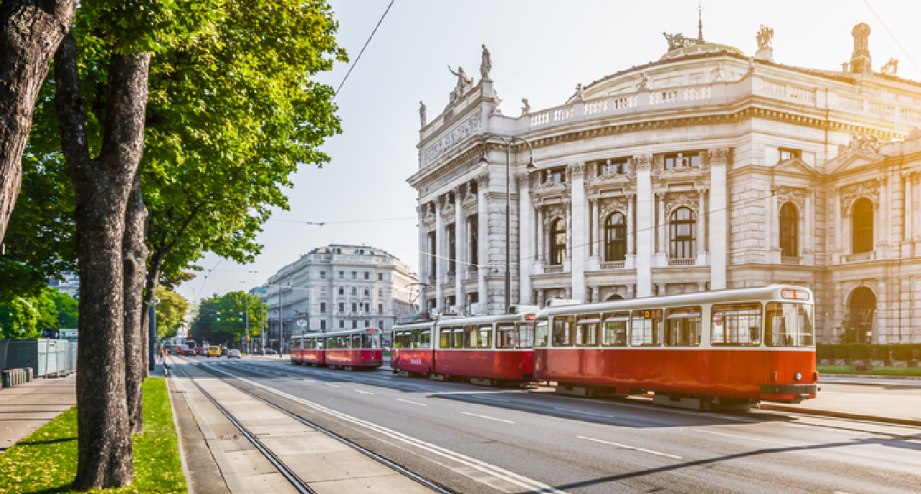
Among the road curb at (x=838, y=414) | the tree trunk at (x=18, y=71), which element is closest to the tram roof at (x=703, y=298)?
the road curb at (x=838, y=414)

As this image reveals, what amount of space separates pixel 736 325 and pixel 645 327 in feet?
11.7

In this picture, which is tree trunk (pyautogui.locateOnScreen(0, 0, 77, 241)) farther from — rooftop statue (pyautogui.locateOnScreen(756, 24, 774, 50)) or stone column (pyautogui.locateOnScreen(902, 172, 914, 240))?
rooftop statue (pyautogui.locateOnScreen(756, 24, 774, 50))

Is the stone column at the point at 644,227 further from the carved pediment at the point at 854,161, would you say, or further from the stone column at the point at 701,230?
the carved pediment at the point at 854,161

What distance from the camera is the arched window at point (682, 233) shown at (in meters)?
48.6

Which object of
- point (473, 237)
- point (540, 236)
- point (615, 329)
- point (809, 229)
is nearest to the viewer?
point (615, 329)

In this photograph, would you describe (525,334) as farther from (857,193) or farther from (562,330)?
(857,193)

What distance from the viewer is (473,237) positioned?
202 feet

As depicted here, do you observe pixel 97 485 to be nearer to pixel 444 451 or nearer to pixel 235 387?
pixel 444 451

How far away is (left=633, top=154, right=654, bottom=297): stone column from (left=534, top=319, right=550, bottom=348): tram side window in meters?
20.8

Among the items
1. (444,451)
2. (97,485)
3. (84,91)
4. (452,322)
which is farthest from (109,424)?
(452,322)

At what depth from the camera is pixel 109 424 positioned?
382 inches

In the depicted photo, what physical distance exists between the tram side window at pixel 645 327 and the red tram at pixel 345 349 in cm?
3023

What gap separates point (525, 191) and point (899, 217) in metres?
23.5

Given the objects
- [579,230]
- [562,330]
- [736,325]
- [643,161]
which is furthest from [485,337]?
[643,161]
